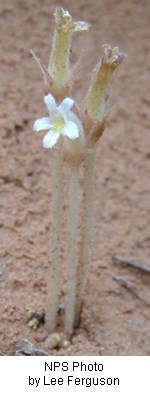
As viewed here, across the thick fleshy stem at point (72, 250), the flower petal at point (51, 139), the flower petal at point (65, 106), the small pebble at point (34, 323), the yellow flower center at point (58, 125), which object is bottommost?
the small pebble at point (34, 323)

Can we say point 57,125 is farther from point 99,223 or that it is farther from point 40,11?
point 40,11

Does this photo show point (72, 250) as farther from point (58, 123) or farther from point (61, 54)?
point (61, 54)

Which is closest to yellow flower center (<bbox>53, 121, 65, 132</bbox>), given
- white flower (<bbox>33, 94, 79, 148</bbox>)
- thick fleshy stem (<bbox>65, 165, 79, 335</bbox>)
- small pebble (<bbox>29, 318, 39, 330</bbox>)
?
white flower (<bbox>33, 94, 79, 148</bbox>)

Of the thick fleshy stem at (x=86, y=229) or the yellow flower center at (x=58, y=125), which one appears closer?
the yellow flower center at (x=58, y=125)

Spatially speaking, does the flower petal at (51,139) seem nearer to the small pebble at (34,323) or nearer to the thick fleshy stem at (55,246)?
the thick fleshy stem at (55,246)

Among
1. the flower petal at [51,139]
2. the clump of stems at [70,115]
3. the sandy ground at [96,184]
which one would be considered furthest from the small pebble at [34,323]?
the flower petal at [51,139]

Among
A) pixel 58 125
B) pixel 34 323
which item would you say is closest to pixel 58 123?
pixel 58 125

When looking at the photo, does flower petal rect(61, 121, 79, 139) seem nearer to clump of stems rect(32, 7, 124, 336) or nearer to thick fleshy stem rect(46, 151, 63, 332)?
clump of stems rect(32, 7, 124, 336)
